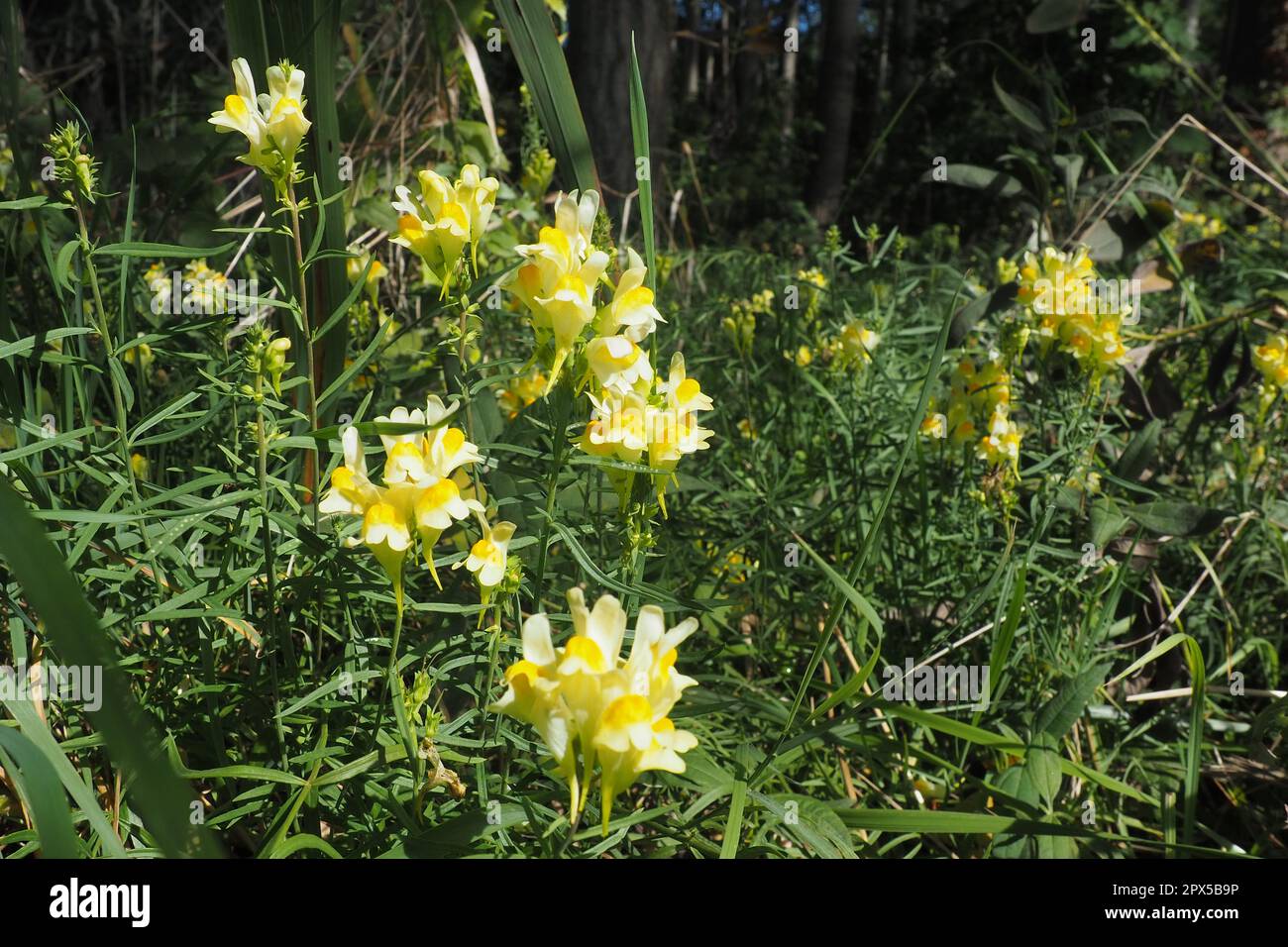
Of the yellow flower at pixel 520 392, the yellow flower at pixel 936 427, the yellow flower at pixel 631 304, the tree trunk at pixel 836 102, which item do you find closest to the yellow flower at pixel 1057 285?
the yellow flower at pixel 936 427

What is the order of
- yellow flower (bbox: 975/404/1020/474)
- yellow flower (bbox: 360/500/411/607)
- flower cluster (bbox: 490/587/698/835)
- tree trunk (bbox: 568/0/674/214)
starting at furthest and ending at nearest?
tree trunk (bbox: 568/0/674/214) < yellow flower (bbox: 975/404/1020/474) < yellow flower (bbox: 360/500/411/607) < flower cluster (bbox: 490/587/698/835)

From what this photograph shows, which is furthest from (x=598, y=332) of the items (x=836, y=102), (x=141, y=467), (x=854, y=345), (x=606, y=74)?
(x=836, y=102)

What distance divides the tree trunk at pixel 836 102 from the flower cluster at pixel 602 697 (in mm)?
8104

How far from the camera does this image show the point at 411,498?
0.98 metres

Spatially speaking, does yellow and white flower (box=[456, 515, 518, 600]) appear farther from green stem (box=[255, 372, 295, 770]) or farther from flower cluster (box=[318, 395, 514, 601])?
green stem (box=[255, 372, 295, 770])

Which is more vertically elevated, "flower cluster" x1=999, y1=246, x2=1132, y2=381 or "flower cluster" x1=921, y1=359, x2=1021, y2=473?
"flower cluster" x1=999, y1=246, x2=1132, y2=381

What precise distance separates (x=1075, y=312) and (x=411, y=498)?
124 centimetres

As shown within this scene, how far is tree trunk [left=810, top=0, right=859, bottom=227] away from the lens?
8.62 meters

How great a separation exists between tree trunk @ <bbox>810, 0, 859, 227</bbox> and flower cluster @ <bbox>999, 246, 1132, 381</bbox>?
6.95m

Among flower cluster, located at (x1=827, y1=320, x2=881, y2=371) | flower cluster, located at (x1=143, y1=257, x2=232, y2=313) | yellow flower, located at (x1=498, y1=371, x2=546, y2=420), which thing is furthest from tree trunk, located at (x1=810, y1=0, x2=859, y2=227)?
yellow flower, located at (x1=498, y1=371, x2=546, y2=420)

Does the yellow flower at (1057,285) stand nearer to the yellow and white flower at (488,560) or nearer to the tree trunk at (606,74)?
the yellow and white flower at (488,560)

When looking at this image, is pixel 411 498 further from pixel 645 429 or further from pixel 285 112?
pixel 285 112

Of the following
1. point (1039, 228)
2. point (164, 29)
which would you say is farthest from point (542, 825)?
point (164, 29)

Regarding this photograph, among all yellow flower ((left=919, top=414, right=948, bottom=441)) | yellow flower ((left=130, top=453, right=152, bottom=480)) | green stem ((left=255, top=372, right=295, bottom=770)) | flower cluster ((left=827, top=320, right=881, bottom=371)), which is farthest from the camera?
flower cluster ((left=827, top=320, right=881, bottom=371))
